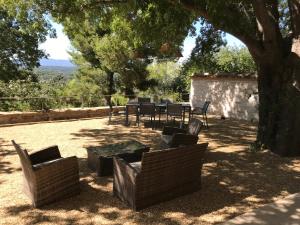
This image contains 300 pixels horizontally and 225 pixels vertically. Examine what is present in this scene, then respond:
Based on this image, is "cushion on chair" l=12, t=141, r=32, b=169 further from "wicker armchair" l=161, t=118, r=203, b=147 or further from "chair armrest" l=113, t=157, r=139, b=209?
"wicker armchair" l=161, t=118, r=203, b=147

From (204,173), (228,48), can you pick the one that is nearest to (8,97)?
(204,173)

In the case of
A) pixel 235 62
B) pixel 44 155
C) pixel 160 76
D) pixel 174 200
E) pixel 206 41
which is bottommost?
pixel 174 200

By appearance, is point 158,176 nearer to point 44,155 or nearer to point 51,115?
point 44,155

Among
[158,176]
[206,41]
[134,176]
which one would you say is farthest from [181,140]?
[206,41]

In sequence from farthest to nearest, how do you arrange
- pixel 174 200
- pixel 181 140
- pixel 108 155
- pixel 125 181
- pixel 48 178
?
1. pixel 181 140
2. pixel 108 155
3. pixel 174 200
4. pixel 125 181
5. pixel 48 178

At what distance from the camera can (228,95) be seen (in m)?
14.6

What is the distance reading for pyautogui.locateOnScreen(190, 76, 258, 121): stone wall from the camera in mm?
13766

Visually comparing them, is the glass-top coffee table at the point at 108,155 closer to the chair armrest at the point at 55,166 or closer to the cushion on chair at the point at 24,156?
the chair armrest at the point at 55,166

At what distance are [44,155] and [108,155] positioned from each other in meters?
1.16

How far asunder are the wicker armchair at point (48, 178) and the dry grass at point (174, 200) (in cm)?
13

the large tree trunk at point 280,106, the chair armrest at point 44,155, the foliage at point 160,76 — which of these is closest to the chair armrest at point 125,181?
the chair armrest at point 44,155

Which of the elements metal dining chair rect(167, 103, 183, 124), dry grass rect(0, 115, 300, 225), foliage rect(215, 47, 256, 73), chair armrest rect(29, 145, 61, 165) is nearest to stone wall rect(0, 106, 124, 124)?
→ dry grass rect(0, 115, 300, 225)

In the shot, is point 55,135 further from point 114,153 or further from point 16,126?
point 114,153

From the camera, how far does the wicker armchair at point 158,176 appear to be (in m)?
4.32
